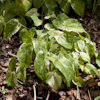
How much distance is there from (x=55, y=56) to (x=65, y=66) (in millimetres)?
127

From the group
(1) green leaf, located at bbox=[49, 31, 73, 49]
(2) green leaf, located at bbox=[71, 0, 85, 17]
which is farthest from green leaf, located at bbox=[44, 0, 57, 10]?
(1) green leaf, located at bbox=[49, 31, 73, 49]

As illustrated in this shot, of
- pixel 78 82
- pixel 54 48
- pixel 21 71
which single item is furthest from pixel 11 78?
pixel 78 82

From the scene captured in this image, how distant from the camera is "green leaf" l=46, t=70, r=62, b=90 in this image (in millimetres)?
931

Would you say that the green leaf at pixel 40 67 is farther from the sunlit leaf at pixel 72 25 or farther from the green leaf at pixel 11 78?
the sunlit leaf at pixel 72 25

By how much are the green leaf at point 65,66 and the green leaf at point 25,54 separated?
0.67ft

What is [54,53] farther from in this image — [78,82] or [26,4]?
[26,4]

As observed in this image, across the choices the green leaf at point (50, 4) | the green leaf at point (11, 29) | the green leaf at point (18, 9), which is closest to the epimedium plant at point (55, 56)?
the green leaf at point (11, 29)

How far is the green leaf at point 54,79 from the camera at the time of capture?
93cm

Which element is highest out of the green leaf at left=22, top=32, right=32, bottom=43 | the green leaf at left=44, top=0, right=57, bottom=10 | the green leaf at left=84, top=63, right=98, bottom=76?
the green leaf at left=44, top=0, right=57, bottom=10

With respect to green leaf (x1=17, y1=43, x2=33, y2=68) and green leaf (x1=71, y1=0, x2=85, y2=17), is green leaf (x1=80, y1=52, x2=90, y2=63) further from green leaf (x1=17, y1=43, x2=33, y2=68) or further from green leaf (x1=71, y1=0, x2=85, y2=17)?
green leaf (x1=71, y1=0, x2=85, y2=17)

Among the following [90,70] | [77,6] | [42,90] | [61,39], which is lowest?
[42,90]

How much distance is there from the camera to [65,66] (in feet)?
2.93

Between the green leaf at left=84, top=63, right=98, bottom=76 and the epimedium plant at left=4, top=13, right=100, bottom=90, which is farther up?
the epimedium plant at left=4, top=13, right=100, bottom=90

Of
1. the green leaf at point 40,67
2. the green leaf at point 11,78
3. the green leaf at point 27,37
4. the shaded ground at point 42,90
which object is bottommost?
the shaded ground at point 42,90
